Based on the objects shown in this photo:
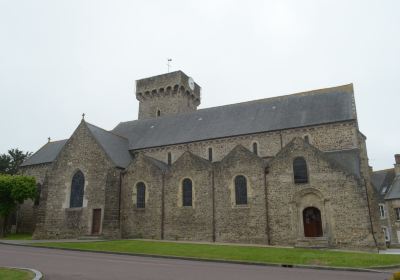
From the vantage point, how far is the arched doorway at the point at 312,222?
2259cm

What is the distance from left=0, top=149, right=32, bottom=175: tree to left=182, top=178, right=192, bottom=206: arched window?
109 ft

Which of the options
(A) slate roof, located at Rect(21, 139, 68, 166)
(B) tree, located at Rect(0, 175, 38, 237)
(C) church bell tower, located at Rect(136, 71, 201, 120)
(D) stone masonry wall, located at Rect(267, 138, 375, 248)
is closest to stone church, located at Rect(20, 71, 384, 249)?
(D) stone masonry wall, located at Rect(267, 138, 375, 248)

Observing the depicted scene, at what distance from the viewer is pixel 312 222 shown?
22.8 m

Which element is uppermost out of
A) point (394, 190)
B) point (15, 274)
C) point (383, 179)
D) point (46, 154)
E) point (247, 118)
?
point (247, 118)

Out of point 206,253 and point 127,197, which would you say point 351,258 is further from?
point 127,197

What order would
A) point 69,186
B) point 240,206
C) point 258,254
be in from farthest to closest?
1. point 69,186
2. point 240,206
3. point 258,254

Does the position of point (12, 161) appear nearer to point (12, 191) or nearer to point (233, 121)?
point (12, 191)

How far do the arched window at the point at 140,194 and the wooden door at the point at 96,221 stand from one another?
316 centimetres

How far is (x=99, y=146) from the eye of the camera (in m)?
29.0

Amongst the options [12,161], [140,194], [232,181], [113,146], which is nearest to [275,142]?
[232,181]

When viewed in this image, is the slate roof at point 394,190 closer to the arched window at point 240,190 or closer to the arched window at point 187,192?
the arched window at point 240,190

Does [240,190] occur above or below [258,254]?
above

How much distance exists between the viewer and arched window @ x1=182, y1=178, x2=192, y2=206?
86.6 ft

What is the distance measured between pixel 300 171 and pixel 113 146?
1677 cm
